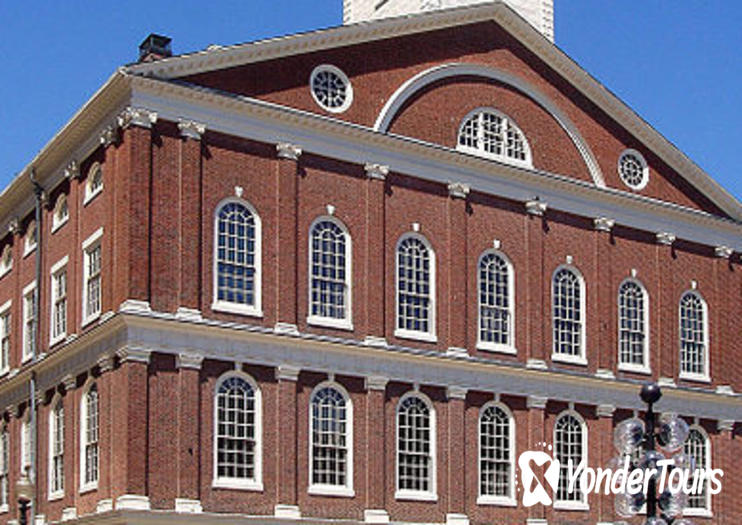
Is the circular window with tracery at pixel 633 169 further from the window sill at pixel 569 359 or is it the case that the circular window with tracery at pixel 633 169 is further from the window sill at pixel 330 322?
the window sill at pixel 330 322

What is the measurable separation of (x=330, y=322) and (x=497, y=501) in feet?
24.0

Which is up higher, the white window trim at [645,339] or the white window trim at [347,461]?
the white window trim at [645,339]

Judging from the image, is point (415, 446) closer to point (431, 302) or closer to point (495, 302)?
point (431, 302)

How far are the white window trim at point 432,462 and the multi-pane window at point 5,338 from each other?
13.7 meters

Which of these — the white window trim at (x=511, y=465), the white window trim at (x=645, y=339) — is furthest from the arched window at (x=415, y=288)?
the white window trim at (x=645, y=339)

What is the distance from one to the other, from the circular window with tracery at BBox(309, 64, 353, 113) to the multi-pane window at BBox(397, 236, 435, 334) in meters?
4.18

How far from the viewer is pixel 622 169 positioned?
1780 inches

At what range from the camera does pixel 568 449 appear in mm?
41875

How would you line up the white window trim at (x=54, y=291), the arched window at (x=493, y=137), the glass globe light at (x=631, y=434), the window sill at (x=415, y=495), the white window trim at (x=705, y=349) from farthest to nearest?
the white window trim at (x=705, y=349) < the arched window at (x=493, y=137) < the white window trim at (x=54, y=291) < the window sill at (x=415, y=495) < the glass globe light at (x=631, y=434)

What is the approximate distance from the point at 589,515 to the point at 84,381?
1550cm

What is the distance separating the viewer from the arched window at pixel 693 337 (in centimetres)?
4584

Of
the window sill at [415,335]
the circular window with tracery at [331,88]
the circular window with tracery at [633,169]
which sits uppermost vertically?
the circular window with tracery at [331,88]

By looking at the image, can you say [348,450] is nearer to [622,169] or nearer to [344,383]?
[344,383]

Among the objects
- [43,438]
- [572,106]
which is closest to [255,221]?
[43,438]
